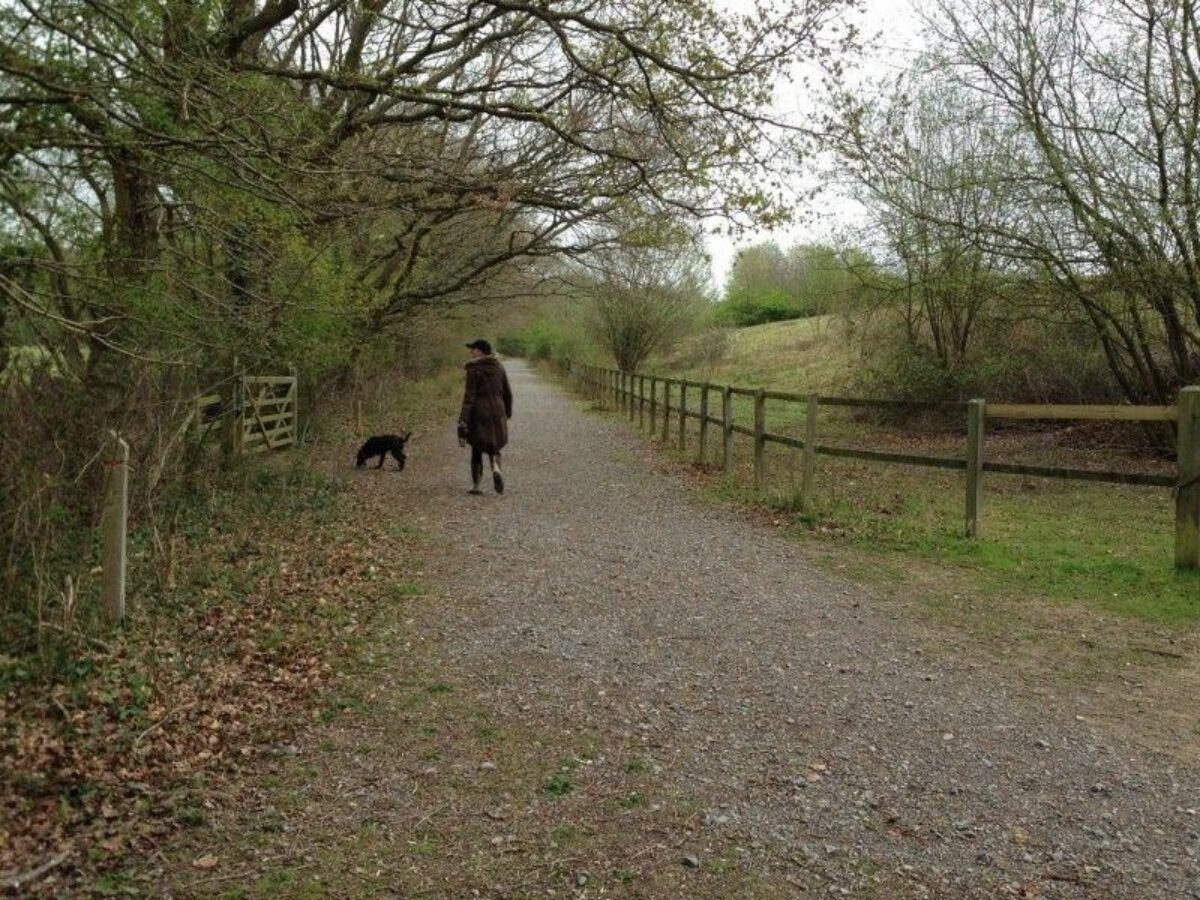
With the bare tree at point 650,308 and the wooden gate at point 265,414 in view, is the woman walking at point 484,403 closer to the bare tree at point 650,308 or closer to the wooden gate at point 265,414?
the wooden gate at point 265,414

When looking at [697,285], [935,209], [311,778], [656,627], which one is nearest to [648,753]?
[311,778]

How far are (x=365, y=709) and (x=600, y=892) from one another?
6.85 ft

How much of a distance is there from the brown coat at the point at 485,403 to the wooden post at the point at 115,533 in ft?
21.4

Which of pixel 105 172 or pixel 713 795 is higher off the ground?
pixel 105 172

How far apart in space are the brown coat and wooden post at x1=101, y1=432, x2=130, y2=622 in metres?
6.51

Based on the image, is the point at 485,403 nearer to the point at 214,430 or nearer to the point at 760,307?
the point at 214,430

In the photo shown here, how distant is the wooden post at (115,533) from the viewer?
5.63 m

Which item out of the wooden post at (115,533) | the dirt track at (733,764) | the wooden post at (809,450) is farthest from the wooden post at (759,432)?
the wooden post at (115,533)

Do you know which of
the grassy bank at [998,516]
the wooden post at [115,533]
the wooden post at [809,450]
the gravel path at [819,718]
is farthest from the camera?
the wooden post at [809,450]

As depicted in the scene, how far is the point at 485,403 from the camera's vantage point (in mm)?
12117

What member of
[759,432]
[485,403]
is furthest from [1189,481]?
[485,403]

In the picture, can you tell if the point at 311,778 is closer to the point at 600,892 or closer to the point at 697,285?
the point at 600,892

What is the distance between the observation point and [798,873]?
11.1 ft

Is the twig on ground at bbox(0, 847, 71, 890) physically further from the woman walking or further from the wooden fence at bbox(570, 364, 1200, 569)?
the woman walking
